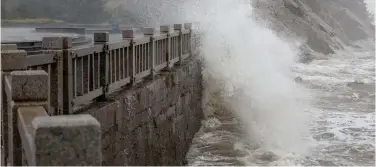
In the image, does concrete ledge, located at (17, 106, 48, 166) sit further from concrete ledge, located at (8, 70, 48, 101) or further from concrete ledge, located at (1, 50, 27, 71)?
concrete ledge, located at (1, 50, 27, 71)

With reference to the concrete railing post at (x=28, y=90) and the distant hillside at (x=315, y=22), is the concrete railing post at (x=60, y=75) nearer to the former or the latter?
the concrete railing post at (x=28, y=90)

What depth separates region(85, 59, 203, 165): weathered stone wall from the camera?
6.55 meters

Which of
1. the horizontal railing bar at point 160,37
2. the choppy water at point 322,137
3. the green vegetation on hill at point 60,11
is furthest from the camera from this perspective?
the green vegetation on hill at point 60,11

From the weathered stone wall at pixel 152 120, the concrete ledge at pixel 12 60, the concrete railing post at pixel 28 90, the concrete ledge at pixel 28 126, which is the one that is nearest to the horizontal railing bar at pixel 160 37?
the weathered stone wall at pixel 152 120

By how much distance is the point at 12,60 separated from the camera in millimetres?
4902

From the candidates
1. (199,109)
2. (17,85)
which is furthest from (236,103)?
(17,85)

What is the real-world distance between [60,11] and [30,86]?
30.3 m

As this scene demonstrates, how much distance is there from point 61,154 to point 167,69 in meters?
8.03

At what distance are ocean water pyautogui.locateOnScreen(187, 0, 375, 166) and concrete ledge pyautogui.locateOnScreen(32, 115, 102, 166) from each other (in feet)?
24.8

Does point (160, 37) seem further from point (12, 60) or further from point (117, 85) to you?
point (12, 60)

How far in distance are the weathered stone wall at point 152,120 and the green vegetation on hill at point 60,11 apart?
17049mm

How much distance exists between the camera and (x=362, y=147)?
39.3ft

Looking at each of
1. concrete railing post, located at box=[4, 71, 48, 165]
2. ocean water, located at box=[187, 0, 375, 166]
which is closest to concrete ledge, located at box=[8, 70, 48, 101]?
concrete railing post, located at box=[4, 71, 48, 165]

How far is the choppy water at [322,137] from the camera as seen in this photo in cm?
1069
